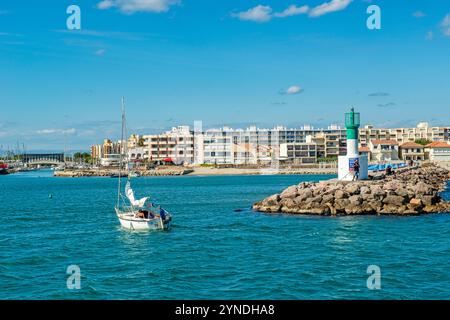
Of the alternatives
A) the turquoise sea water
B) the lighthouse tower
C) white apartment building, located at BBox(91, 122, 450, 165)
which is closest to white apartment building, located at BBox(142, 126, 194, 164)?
white apartment building, located at BBox(91, 122, 450, 165)

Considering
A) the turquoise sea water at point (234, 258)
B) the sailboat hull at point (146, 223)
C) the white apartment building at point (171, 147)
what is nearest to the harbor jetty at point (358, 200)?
the turquoise sea water at point (234, 258)

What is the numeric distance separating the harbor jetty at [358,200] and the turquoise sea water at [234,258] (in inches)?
90.3

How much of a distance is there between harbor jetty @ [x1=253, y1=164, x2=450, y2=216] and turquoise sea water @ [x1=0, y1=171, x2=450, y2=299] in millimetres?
2294

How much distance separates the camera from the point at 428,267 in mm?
23094

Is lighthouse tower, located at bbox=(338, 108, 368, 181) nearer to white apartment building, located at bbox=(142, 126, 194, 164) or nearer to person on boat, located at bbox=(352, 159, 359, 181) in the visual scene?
person on boat, located at bbox=(352, 159, 359, 181)

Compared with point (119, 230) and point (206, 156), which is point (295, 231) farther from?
point (206, 156)

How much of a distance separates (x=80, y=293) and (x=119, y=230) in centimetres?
1708

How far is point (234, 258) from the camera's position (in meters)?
25.8

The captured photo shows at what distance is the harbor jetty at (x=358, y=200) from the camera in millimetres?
41281

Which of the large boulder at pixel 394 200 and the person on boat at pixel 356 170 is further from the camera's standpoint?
the person on boat at pixel 356 170

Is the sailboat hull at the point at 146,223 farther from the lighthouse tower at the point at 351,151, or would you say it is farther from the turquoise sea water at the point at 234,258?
the lighthouse tower at the point at 351,151

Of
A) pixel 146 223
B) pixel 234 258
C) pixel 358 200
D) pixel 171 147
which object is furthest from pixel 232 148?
pixel 234 258
